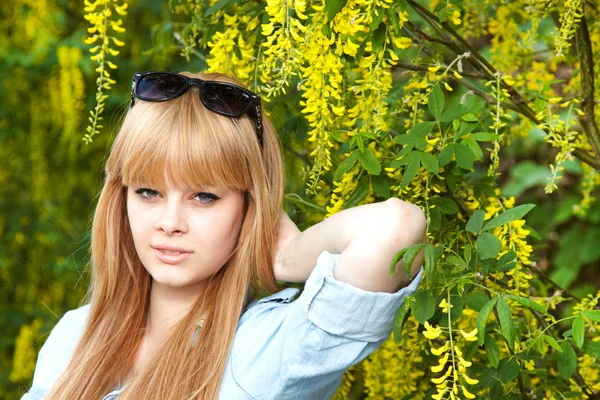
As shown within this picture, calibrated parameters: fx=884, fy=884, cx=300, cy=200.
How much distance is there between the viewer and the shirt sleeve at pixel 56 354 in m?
2.00

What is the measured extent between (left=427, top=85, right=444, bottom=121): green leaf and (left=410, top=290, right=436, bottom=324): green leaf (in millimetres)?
448

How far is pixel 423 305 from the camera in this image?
1.57 metres

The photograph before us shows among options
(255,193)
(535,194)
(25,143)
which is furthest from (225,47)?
(535,194)

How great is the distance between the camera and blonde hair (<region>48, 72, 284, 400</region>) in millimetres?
1733

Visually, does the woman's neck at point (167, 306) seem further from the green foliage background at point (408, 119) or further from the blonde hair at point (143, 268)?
the green foliage background at point (408, 119)

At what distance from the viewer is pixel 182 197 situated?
175 cm

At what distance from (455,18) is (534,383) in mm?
976

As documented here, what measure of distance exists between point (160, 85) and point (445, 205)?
0.65 metres

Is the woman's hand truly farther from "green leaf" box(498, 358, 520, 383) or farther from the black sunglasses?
"green leaf" box(498, 358, 520, 383)

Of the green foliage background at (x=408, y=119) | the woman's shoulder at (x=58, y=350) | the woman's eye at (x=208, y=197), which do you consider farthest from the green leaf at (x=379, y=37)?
the woman's shoulder at (x=58, y=350)

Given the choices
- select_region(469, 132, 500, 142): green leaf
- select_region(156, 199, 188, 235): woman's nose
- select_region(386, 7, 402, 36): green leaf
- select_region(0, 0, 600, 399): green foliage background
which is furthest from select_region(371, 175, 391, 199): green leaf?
select_region(156, 199, 188, 235): woman's nose

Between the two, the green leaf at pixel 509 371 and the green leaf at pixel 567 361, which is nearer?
the green leaf at pixel 567 361

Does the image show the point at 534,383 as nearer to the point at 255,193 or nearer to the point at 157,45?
the point at 255,193

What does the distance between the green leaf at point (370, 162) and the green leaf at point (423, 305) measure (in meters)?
0.31
